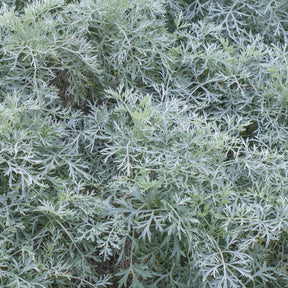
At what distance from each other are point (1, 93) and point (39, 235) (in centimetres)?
75

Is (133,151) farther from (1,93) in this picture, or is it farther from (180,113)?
(1,93)

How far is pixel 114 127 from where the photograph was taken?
1.98 meters

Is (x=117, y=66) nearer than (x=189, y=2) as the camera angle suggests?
Yes

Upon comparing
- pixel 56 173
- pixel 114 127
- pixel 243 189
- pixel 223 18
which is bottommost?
pixel 243 189

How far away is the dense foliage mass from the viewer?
5.60 feet

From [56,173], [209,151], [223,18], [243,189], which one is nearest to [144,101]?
[209,151]

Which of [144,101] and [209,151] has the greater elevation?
[144,101]

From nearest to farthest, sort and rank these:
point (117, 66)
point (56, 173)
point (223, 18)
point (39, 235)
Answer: point (39, 235)
point (56, 173)
point (117, 66)
point (223, 18)

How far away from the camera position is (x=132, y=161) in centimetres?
184

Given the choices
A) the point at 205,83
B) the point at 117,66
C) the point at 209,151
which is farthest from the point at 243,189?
the point at 117,66

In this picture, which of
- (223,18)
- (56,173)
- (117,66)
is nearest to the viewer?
(56,173)

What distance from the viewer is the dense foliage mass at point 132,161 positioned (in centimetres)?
171

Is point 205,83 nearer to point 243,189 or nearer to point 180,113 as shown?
point 180,113

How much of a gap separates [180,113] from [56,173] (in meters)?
0.70
